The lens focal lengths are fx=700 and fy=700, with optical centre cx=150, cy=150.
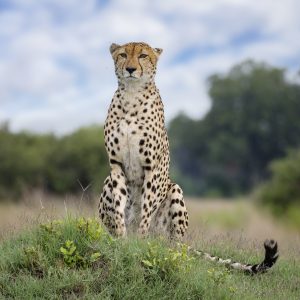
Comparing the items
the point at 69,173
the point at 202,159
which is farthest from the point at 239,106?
the point at 69,173

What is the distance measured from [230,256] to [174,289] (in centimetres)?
150

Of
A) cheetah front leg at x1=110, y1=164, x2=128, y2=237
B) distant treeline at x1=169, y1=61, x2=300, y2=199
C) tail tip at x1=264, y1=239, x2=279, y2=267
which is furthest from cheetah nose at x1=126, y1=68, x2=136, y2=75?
distant treeline at x1=169, y1=61, x2=300, y2=199

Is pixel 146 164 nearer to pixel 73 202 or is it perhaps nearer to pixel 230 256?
pixel 73 202

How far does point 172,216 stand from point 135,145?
0.73 m

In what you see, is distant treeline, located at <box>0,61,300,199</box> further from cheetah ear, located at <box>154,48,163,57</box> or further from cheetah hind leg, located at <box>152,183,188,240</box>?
cheetah ear, located at <box>154,48,163,57</box>

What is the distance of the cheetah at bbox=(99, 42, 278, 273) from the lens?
17.2 ft

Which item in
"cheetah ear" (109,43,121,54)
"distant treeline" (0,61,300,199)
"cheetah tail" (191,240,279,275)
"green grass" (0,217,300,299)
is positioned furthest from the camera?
"distant treeline" (0,61,300,199)

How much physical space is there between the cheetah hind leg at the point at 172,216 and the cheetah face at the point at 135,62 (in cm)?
96

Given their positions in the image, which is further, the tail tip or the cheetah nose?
the cheetah nose

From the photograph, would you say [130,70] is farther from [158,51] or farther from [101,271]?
[101,271]

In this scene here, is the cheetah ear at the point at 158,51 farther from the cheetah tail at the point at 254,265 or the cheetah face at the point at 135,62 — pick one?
the cheetah tail at the point at 254,265

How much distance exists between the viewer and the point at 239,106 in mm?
41625

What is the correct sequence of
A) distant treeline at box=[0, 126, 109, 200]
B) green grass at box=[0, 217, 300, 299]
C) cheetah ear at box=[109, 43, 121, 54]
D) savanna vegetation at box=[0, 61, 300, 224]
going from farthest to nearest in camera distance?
savanna vegetation at box=[0, 61, 300, 224], distant treeline at box=[0, 126, 109, 200], cheetah ear at box=[109, 43, 121, 54], green grass at box=[0, 217, 300, 299]

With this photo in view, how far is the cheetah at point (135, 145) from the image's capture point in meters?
5.23
